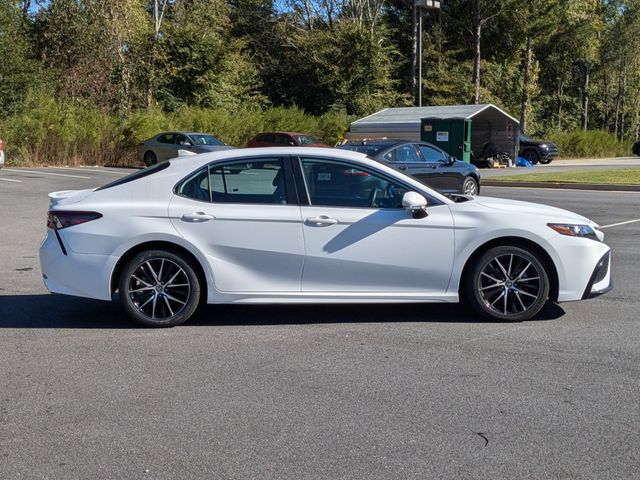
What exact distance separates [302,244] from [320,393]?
5.85ft

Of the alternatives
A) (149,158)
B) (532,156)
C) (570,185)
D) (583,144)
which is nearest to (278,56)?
(532,156)

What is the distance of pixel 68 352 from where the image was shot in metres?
5.94

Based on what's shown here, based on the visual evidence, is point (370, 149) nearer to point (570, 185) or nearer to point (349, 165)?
point (570, 185)

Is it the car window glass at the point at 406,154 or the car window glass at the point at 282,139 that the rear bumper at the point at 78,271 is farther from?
the car window glass at the point at 282,139

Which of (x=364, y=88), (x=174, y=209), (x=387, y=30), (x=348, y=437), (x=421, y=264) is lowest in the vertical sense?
(x=348, y=437)

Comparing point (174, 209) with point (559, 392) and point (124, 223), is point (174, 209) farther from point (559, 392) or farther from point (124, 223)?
point (559, 392)

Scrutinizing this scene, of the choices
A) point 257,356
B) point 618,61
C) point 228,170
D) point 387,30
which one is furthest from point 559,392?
point 618,61

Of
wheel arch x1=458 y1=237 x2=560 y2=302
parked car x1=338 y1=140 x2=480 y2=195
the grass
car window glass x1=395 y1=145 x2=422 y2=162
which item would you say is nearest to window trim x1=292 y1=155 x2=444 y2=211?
wheel arch x1=458 y1=237 x2=560 y2=302

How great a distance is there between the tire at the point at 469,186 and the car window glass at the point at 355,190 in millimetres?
11332

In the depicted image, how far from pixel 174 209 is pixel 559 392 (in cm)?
342

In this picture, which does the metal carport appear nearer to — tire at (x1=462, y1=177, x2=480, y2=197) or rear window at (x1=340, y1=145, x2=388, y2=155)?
tire at (x1=462, y1=177, x2=480, y2=197)

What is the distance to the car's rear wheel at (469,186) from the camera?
694 inches

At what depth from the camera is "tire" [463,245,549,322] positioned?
21.5ft

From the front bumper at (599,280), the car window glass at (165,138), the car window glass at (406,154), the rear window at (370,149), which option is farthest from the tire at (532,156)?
the front bumper at (599,280)
